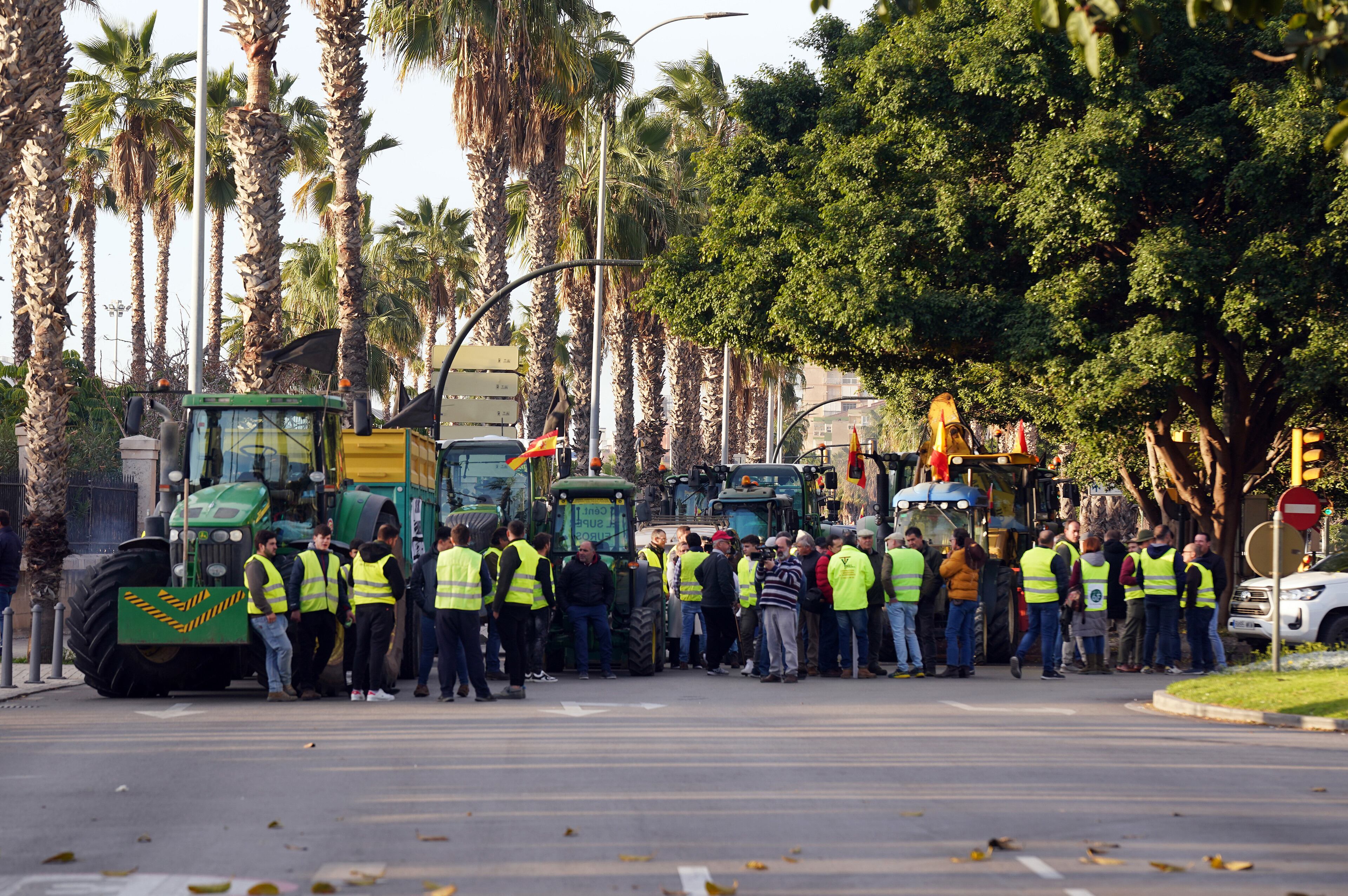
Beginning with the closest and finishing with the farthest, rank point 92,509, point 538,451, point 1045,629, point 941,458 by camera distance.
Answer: point 1045,629
point 941,458
point 538,451
point 92,509

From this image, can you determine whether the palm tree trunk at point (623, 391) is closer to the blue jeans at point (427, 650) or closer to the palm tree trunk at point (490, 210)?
the palm tree trunk at point (490, 210)

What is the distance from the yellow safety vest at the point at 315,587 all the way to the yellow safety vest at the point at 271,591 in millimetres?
308

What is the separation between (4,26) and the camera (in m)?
19.0

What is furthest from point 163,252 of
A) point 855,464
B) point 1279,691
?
point 1279,691

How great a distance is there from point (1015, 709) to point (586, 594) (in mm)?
5574

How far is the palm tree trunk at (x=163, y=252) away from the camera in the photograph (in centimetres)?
4622

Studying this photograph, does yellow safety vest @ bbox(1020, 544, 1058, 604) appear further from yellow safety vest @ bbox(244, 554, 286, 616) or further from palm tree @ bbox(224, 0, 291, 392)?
palm tree @ bbox(224, 0, 291, 392)

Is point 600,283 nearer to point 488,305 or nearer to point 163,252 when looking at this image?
point 488,305

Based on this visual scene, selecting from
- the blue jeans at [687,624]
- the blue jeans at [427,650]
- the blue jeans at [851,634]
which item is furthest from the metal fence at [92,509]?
the blue jeans at [851,634]

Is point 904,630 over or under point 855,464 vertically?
under

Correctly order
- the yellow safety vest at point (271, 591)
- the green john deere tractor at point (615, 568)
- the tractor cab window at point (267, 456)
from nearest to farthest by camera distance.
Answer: the yellow safety vest at point (271, 591) → the tractor cab window at point (267, 456) → the green john deere tractor at point (615, 568)

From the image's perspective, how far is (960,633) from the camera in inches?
784

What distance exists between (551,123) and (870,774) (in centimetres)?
2583

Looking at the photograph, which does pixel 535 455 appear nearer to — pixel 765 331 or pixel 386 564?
pixel 765 331
